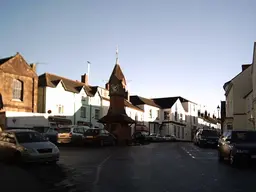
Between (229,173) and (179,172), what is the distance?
6.02ft

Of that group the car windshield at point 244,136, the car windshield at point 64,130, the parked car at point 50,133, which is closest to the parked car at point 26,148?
the car windshield at point 244,136

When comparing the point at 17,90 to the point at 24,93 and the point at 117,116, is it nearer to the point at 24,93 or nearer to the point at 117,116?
the point at 24,93

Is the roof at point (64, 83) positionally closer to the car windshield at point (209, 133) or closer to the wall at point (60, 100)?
the wall at point (60, 100)

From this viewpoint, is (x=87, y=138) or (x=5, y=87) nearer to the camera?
(x=87, y=138)

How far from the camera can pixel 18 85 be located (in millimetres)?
43969

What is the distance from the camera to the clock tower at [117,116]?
1626 inches

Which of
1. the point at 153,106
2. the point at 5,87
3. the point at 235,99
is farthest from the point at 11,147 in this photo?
the point at 153,106

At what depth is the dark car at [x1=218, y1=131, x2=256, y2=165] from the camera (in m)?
15.5

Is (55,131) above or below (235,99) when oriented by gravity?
below

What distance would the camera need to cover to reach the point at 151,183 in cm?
Result: 1044

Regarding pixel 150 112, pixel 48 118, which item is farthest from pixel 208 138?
pixel 150 112

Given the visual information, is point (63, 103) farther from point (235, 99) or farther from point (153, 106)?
point (153, 106)

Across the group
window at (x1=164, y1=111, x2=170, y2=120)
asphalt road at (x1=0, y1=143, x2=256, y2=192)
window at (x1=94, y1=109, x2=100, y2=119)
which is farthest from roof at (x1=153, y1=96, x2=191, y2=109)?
asphalt road at (x1=0, y1=143, x2=256, y2=192)

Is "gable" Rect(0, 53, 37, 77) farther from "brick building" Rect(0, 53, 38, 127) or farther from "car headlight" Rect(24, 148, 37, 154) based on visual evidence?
"car headlight" Rect(24, 148, 37, 154)
